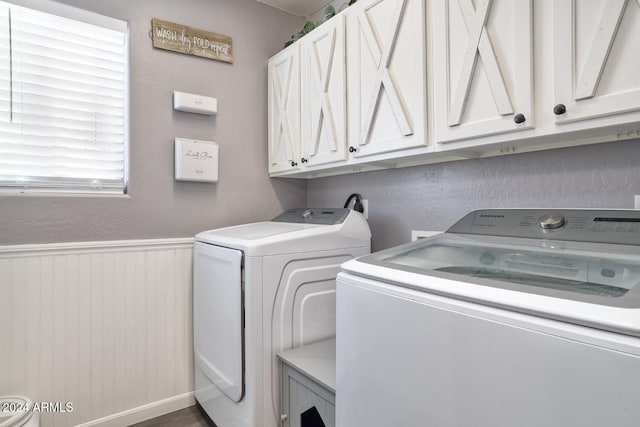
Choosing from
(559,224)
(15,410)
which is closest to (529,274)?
(559,224)

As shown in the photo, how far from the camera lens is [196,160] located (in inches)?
Result: 84.5

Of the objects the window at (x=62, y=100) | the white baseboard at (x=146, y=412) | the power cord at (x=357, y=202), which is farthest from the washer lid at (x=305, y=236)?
the white baseboard at (x=146, y=412)

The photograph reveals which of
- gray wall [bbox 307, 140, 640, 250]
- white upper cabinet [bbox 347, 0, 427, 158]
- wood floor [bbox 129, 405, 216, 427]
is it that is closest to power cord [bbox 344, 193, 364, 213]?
gray wall [bbox 307, 140, 640, 250]

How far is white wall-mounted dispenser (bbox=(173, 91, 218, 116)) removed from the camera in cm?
209

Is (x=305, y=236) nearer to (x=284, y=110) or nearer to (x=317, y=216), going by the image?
(x=317, y=216)

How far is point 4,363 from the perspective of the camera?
1.65m

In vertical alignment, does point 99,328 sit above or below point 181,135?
below

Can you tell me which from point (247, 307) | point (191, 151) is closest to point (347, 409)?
point (247, 307)

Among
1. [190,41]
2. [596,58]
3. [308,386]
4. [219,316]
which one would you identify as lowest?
[308,386]

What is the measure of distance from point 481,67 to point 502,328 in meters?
0.95

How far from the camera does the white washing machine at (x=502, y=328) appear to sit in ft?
1.92

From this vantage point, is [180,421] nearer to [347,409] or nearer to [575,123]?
[347,409]

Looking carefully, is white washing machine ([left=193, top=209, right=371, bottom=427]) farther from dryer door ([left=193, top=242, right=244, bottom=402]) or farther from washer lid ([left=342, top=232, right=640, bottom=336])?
washer lid ([left=342, top=232, right=640, bottom=336])

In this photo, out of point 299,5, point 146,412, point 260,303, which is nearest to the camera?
point 260,303
